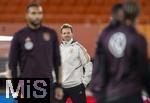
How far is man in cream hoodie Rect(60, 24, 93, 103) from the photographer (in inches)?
327

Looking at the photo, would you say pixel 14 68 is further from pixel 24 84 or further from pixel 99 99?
pixel 99 99

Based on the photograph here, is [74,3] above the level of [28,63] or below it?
above

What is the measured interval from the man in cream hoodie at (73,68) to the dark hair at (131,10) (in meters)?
3.45

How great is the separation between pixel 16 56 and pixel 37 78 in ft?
1.36

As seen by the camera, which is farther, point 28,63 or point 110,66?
point 28,63

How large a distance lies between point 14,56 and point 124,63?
5.72 feet

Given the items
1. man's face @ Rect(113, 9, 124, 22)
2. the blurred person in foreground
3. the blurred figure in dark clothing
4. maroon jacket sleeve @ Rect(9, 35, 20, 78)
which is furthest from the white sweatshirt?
man's face @ Rect(113, 9, 124, 22)

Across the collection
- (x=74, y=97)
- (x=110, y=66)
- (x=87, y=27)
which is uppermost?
(x=87, y=27)

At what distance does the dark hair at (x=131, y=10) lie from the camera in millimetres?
4887

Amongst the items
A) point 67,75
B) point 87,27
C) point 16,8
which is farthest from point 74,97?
point 16,8

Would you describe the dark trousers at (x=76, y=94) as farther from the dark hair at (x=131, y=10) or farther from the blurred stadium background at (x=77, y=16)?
the blurred stadium background at (x=77, y=16)

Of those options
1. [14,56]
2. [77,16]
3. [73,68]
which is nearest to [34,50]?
[14,56]

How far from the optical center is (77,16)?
18891 mm

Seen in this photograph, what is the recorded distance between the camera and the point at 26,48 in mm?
6246
